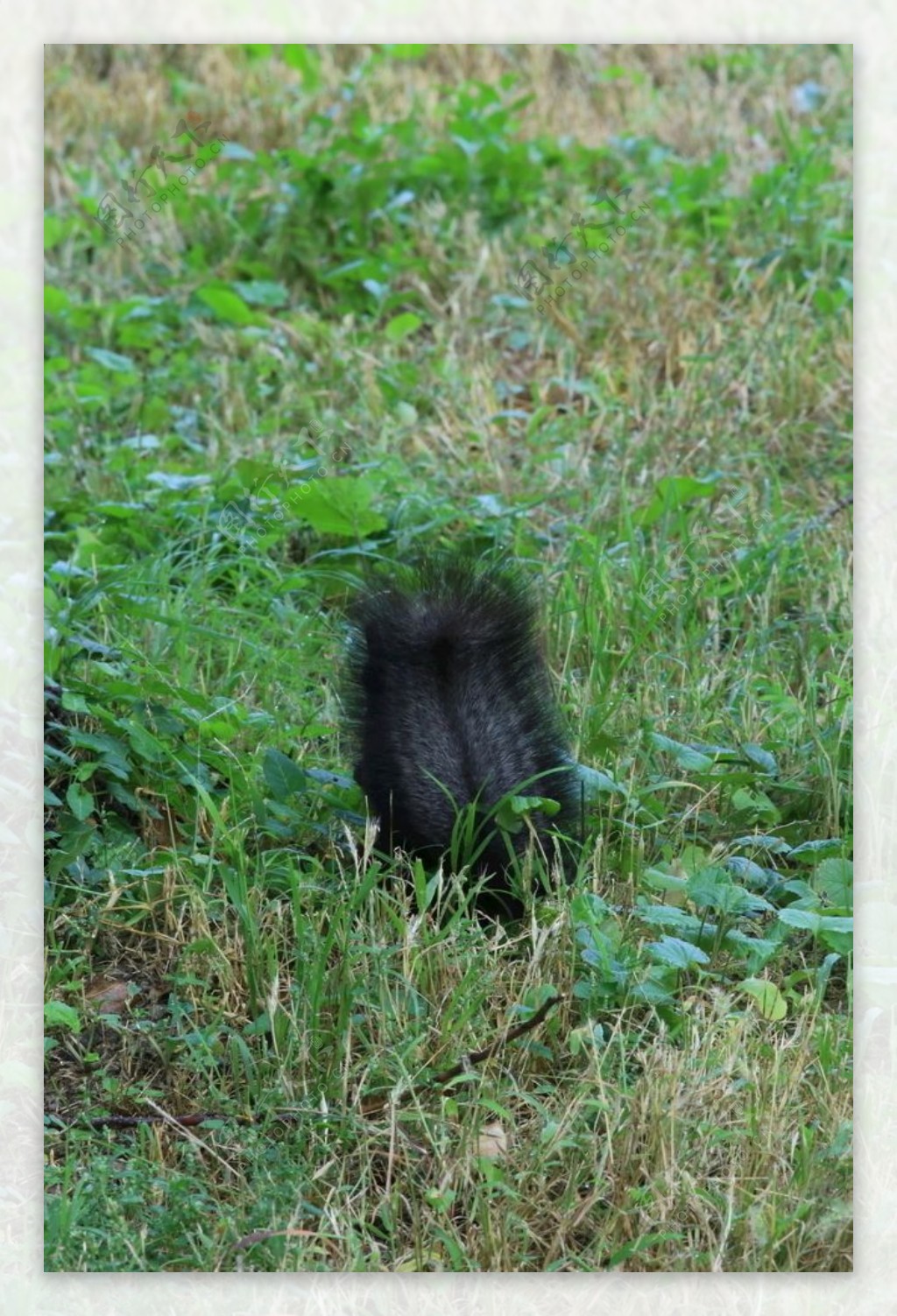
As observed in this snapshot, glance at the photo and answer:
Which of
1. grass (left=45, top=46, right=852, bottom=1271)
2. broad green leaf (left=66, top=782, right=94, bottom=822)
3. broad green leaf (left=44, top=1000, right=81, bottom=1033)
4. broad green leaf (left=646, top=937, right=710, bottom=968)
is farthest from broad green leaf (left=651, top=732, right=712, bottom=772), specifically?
broad green leaf (left=44, top=1000, right=81, bottom=1033)

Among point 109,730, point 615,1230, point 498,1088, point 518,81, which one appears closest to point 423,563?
point 109,730

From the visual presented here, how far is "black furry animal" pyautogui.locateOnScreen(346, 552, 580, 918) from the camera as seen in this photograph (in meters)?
2.89

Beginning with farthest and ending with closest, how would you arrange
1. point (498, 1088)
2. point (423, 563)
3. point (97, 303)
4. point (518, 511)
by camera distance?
point (97, 303), point (518, 511), point (423, 563), point (498, 1088)

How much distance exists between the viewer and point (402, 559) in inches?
150

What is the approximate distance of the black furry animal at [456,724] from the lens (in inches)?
114

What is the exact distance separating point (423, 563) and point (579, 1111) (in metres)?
1.02

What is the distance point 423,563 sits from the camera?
3.08m

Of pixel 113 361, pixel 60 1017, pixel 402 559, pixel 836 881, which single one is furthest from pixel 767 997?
pixel 113 361

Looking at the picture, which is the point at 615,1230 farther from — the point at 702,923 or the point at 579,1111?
the point at 702,923

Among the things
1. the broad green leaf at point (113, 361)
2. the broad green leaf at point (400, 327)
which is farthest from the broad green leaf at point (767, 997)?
the broad green leaf at point (113, 361)

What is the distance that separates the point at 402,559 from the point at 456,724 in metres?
0.95

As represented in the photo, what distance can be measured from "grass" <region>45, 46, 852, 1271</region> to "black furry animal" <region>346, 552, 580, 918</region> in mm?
84

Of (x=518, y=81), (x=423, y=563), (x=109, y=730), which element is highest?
(x=518, y=81)

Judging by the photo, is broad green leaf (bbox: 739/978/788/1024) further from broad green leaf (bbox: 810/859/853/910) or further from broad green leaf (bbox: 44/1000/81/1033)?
broad green leaf (bbox: 44/1000/81/1033)
